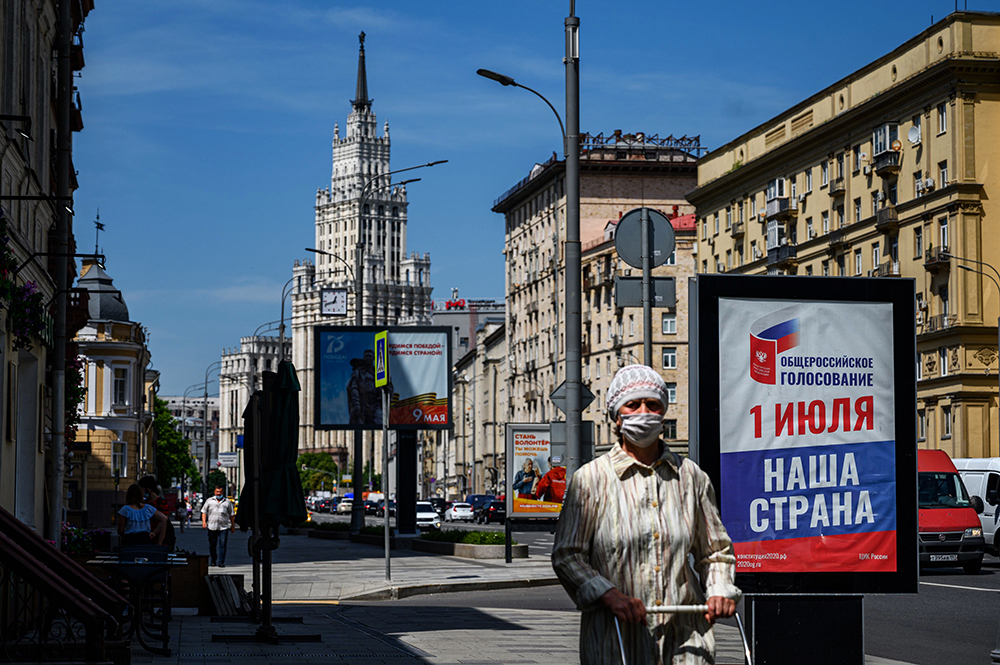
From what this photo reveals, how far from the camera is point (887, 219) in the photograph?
63438 mm

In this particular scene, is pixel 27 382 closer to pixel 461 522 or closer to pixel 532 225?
pixel 461 522

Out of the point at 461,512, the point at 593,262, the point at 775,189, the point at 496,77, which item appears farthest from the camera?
the point at 593,262

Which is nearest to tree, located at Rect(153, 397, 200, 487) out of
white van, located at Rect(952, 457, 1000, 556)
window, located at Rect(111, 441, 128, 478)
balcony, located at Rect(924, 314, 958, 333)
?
window, located at Rect(111, 441, 128, 478)

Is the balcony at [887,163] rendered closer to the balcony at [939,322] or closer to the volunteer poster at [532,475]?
the balcony at [939,322]

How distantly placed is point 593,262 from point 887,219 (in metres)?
Answer: 43.6

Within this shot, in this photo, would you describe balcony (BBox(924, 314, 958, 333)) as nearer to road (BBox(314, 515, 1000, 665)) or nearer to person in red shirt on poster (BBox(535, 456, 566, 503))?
person in red shirt on poster (BBox(535, 456, 566, 503))

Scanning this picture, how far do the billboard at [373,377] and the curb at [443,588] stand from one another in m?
17.7

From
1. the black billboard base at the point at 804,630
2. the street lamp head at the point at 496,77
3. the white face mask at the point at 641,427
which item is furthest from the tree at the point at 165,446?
the white face mask at the point at 641,427

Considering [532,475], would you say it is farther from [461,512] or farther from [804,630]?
[461,512]

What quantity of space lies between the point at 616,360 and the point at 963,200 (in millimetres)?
45168

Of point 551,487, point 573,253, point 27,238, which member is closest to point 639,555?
point 573,253

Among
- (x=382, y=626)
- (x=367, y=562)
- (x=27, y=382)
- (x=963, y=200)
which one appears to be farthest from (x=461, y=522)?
(x=382, y=626)

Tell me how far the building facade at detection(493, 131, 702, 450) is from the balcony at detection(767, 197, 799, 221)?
2037cm

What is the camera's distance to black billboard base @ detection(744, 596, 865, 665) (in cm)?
898
